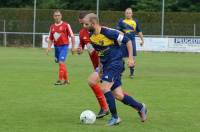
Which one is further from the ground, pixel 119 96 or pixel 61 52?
pixel 61 52

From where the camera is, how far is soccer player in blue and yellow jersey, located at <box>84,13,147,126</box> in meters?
9.09

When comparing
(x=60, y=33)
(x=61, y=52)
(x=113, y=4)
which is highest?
(x=113, y=4)

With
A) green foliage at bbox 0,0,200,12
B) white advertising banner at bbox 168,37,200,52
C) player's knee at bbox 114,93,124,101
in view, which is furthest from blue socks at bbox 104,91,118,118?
green foliage at bbox 0,0,200,12

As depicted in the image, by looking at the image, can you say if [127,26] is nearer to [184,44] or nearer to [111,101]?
[111,101]

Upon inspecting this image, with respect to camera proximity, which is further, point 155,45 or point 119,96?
point 155,45

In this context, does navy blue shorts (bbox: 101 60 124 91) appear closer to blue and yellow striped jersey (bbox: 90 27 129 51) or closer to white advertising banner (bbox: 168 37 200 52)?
blue and yellow striped jersey (bbox: 90 27 129 51)

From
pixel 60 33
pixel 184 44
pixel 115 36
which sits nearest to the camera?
pixel 115 36

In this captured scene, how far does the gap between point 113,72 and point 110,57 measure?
25 centimetres

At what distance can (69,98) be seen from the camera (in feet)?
40.8

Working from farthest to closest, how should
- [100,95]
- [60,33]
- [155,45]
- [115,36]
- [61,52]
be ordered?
1. [155,45]
2. [61,52]
3. [60,33]
4. [100,95]
5. [115,36]

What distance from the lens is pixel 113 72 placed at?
9.20 meters

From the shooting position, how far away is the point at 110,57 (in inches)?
364

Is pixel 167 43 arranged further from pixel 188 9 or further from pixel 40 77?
pixel 40 77

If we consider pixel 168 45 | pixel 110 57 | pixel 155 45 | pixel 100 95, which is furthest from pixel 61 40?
pixel 168 45
